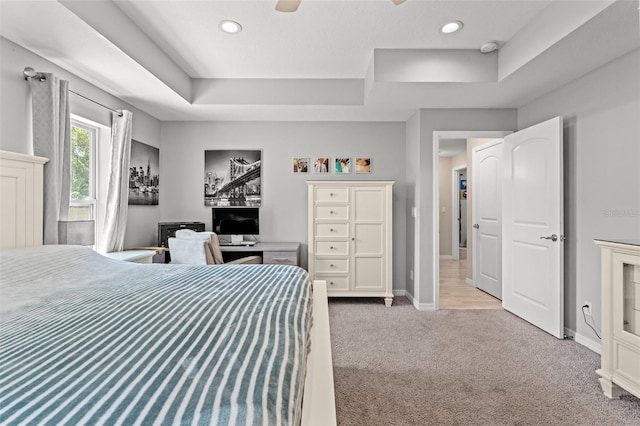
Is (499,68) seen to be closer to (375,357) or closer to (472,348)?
(472,348)

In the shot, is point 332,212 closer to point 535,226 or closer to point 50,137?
point 535,226

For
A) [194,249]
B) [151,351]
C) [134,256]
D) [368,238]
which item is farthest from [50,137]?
[368,238]

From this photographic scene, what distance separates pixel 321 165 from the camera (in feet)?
14.0

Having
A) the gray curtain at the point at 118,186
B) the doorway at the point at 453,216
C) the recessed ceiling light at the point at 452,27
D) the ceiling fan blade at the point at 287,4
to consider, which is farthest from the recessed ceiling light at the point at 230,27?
the doorway at the point at 453,216

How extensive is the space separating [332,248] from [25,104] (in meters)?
3.01

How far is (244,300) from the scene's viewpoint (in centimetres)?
134

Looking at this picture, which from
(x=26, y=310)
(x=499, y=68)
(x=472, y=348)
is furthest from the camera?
(x=499, y=68)

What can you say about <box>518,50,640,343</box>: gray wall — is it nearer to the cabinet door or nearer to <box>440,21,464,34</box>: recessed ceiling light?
<box>440,21,464,34</box>: recessed ceiling light

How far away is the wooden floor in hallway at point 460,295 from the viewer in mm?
3855

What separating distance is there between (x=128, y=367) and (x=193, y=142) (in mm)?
3958

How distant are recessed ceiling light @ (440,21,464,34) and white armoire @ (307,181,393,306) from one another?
1711mm

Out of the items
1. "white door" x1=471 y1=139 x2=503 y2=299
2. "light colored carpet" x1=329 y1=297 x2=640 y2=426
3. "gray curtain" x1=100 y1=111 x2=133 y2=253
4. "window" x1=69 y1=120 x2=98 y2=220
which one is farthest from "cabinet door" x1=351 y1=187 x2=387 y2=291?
"window" x1=69 y1=120 x2=98 y2=220

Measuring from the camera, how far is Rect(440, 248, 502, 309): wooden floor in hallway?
12.6 ft

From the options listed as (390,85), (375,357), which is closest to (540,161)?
(390,85)
